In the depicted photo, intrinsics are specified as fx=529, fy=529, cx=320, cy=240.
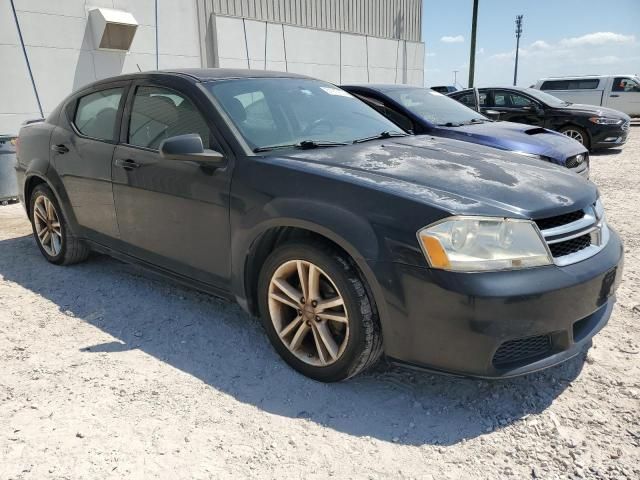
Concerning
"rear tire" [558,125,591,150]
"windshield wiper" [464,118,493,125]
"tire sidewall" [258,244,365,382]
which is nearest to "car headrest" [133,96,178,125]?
"tire sidewall" [258,244,365,382]

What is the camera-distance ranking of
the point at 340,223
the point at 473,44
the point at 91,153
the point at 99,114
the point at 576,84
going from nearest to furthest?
the point at 340,223 < the point at 91,153 < the point at 99,114 < the point at 576,84 < the point at 473,44

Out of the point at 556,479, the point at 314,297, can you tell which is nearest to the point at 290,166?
the point at 314,297

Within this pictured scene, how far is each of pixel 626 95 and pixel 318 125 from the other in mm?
18224

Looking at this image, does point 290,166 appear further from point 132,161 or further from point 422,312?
point 132,161

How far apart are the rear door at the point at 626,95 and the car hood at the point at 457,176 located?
17.6 meters

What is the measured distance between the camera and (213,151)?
296cm

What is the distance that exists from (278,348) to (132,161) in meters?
1.59

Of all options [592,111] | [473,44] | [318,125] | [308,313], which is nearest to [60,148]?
[318,125]

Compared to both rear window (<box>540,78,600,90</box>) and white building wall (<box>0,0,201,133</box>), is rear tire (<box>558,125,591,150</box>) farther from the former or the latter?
white building wall (<box>0,0,201,133</box>)

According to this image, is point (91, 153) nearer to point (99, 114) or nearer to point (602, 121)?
point (99, 114)

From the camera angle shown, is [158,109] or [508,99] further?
[508,99]

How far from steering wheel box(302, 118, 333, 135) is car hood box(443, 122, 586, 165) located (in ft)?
9.81

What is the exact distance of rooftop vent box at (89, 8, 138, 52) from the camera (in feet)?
33.8

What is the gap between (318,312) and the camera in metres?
2.65
